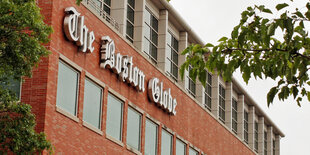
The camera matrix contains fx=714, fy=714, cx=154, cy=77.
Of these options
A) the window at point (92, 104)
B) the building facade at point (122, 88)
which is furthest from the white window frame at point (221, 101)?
the window at point (92, 104)

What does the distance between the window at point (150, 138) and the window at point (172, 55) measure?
684 centimetres

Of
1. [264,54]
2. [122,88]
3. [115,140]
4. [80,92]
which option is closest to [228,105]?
[122,88]

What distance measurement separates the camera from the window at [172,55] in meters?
45.8

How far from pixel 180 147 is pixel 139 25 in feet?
27.6

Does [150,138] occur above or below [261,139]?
below

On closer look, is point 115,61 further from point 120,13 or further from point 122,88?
point 120,13

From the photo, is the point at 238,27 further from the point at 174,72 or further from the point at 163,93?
the point at 174,72

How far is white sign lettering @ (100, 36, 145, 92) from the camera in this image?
33656 millimetres

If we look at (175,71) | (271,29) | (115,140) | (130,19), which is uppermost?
(130,19)

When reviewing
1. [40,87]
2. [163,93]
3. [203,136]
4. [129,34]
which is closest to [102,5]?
[129,34]

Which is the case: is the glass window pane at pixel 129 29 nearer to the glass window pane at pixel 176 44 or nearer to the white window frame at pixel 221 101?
the glass window pane at pixel 176 44

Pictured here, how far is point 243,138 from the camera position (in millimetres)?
58625

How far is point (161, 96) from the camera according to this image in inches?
1601

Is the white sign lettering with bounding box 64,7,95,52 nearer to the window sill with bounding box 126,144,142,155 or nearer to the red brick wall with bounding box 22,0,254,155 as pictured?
the red brick wall with bounding box 22,0,254,155
